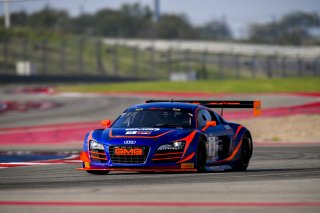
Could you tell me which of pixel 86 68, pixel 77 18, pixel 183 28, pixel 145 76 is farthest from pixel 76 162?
pixel 183 28

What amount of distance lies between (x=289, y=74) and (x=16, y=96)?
40035 mm

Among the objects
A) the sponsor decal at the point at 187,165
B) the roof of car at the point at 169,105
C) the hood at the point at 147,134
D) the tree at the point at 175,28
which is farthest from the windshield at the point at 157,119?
the tree at the point at 175,28

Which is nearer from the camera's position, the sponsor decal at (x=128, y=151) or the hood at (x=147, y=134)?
the sponsor decal at (x=128, y=151)

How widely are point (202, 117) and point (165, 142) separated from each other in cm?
162

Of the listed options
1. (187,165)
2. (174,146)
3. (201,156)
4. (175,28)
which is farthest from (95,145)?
(175,28)

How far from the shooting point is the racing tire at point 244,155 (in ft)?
46.7

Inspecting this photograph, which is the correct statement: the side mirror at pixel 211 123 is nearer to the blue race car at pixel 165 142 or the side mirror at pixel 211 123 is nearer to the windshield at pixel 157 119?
the blue race car at pixel 165 142

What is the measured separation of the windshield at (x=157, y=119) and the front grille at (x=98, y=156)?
891 millimetres

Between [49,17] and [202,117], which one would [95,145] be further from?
[49,17]

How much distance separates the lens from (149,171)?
41.6 feet

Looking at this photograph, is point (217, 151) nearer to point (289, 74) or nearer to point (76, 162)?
point (76, 162)

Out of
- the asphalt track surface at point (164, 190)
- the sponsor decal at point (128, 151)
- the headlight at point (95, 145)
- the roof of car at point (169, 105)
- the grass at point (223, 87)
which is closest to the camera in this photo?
the asphalt track surface at point (164, 190)

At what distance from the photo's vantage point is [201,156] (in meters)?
12.9

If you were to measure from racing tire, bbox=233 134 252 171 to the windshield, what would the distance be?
4.39 feet
